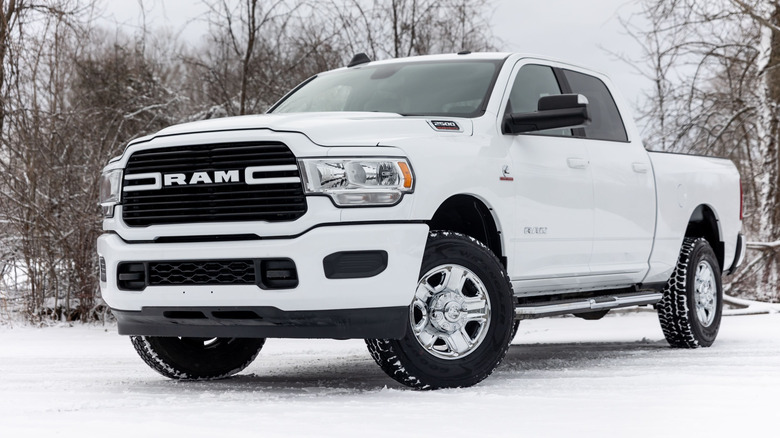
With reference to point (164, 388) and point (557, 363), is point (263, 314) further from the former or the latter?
point (557, 363)

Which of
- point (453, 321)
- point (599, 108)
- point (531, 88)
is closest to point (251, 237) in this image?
point (453, 321)

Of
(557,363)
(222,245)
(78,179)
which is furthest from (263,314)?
(78,179)

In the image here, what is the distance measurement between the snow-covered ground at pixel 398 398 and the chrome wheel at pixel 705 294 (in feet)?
0.91

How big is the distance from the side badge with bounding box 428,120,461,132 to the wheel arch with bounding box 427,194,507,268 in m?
0.41

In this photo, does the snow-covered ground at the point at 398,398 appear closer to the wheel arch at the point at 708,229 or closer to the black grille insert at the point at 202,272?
the black grille insert at the point at 202,272

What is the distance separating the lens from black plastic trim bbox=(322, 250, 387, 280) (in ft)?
16.2

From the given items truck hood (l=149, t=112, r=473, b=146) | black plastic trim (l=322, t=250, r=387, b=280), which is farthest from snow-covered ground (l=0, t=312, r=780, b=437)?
truck hood (l=149, t=112, r=473, b=146)

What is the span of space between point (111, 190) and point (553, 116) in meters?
2.53

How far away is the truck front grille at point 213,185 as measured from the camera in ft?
16.4

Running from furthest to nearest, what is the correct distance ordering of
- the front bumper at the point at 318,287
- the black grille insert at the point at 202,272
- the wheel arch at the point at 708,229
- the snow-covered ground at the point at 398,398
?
1. the wheel arch at the point at 708,229
2. the black grille insert at the point at 202,272
3. the front bumper at the point at 318,287
4. the snow-covered ground at the point at 398,398

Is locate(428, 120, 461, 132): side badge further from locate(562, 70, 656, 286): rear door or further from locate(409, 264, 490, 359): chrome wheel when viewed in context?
locate(562, 70, 656, 286): rear door

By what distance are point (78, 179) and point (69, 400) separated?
5816mm

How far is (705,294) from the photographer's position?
849 centimetres

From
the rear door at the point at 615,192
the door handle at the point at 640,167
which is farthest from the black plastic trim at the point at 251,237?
the door handle at the point at 640,167
